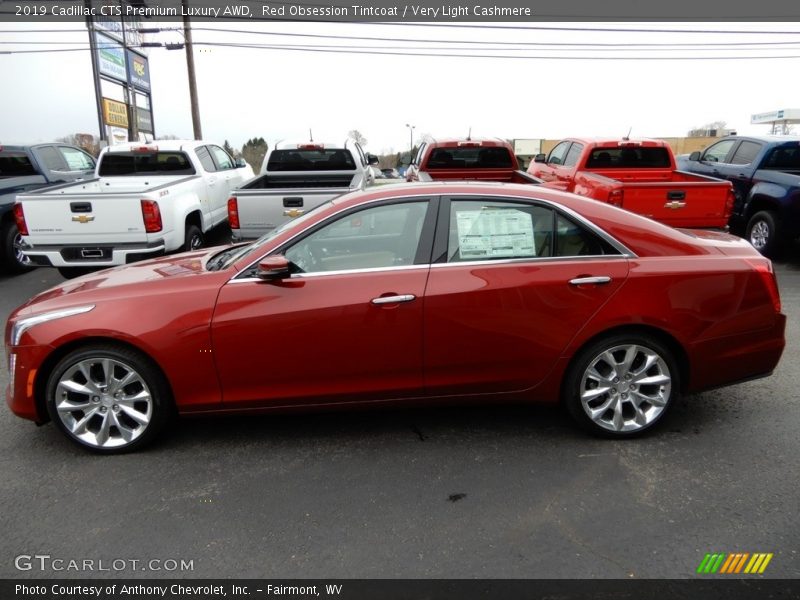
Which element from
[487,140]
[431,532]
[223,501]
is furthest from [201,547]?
[487,140]

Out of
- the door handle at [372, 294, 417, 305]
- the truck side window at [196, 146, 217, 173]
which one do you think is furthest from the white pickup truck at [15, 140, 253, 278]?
the door handle at [372, 294, 417, 305]

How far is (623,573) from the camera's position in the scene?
2.51m

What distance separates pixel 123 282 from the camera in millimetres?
3609

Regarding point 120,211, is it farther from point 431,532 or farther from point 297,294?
point 431,532

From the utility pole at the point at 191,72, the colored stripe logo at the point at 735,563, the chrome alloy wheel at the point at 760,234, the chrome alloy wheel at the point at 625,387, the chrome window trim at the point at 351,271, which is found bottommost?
the colored stripe logo at the point at 735,563

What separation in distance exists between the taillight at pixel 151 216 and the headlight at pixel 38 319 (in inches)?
141

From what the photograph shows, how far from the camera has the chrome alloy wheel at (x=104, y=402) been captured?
3400mm

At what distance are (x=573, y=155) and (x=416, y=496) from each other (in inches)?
323

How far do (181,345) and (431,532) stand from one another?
175 cm

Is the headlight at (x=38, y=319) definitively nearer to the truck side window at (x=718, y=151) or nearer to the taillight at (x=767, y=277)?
the taillight at (x=767, y=277)

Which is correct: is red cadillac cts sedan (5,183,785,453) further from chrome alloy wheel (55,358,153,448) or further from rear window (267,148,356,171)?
rear window (267,148,356,171)

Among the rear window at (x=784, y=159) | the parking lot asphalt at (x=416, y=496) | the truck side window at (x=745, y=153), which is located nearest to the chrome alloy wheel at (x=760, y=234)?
the rear window at (x=784, y=159)

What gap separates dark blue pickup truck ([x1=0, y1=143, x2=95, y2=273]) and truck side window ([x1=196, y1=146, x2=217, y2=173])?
94.3 inches

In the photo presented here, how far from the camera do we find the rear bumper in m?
6.82
